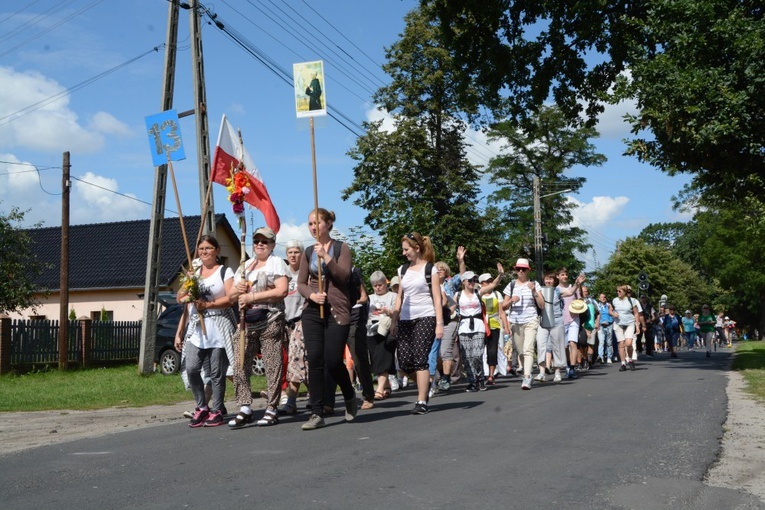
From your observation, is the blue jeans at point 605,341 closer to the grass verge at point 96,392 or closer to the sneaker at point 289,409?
the grass verge at point 96,392

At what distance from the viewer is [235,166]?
33.4 ft

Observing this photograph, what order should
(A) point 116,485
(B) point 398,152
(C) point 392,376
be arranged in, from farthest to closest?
(B) point 398,152 < (C) point 392,376 < (A) point 116,485

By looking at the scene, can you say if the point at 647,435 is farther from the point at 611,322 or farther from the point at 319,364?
the point at 611,322

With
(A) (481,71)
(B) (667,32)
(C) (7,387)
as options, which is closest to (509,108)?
(A) (481,71)

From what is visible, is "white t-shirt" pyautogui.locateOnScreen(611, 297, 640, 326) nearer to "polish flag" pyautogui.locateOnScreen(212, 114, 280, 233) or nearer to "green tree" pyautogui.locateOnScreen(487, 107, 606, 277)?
"polish flag" pyautogui.locateOnScreen(212, 114, 280, 233)

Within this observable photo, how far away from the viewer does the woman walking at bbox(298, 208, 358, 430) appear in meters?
8.41

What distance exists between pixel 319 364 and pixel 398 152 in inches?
1380

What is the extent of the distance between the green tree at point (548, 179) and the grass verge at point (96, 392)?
3913 cm

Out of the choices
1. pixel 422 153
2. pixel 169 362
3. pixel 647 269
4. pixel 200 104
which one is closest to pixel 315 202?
pixel 200 104

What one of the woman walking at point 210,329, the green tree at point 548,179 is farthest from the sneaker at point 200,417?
the green tree at point 548,179

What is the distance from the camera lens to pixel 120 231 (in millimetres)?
47000

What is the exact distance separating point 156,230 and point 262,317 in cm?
1124

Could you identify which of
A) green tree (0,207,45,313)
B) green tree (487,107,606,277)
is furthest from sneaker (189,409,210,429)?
green tree (487,107,606,277)

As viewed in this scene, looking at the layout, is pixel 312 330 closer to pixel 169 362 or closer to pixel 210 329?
pixel 210 329
